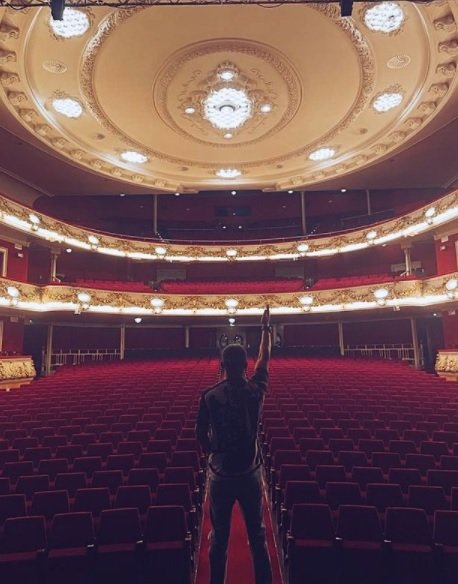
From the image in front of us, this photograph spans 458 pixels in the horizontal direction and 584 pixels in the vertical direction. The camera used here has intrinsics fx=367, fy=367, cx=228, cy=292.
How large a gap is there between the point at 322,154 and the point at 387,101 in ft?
12.2

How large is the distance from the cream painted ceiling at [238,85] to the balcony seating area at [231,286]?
17.7 ft

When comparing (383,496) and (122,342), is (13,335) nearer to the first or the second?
(122,342)

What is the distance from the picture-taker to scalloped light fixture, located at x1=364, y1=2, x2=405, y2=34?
827cm

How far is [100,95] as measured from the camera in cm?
1105

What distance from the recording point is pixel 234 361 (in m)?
2.06

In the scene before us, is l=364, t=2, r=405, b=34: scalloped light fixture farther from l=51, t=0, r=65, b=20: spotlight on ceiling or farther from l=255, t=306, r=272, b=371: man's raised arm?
l=255, t=306, r=272, b=371: man's raised arm

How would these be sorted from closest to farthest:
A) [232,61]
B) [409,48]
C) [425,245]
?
1. [409,48]
2. [232,61]
3. [425,245]

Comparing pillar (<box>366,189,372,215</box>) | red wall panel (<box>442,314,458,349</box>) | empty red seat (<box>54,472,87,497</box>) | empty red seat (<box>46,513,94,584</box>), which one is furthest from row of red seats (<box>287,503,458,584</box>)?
pillar (<box>366,189,372,215</box>)

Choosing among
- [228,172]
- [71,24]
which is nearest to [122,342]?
[228,172]

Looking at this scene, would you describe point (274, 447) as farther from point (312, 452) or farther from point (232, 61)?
point (232, 61)

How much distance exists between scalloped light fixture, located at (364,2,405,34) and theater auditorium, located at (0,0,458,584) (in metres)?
0.05

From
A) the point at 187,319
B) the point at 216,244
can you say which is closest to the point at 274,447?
the point at 187,319

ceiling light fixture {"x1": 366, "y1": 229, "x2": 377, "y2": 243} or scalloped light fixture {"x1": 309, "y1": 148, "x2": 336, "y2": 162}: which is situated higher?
scalloped light fixture {"x1": 309, "y1": 148, "x2": 336, "y2": 162}

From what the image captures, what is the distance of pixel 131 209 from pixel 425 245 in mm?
14727
